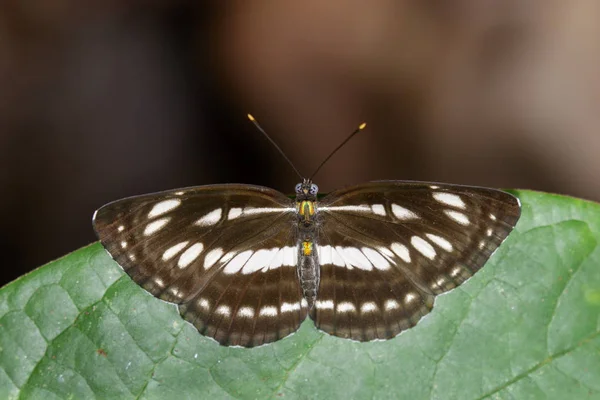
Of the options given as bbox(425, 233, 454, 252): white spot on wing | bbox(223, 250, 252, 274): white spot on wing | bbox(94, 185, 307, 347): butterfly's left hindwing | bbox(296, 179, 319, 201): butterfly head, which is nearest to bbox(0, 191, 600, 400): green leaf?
bbox(94, 185, 307, 347): butterfly's left hindwing

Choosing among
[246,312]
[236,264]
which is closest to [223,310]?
[246,312]

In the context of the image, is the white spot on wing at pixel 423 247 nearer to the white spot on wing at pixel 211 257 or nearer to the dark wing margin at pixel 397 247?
the dark wing margin at pixel 397 247

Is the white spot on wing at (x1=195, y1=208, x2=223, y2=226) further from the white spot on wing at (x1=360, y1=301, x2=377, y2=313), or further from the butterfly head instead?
the white spot on wing at (x1=360, y1=301, x2=377, y2=313)

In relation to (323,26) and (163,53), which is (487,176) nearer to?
(323,26)

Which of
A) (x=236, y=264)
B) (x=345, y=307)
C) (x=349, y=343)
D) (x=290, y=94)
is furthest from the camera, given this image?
(x=290, y=94)

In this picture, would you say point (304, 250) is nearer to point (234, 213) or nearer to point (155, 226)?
point (234, 213)

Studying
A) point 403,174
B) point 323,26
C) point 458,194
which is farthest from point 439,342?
point 323,26

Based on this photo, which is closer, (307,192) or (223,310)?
(223,310)
